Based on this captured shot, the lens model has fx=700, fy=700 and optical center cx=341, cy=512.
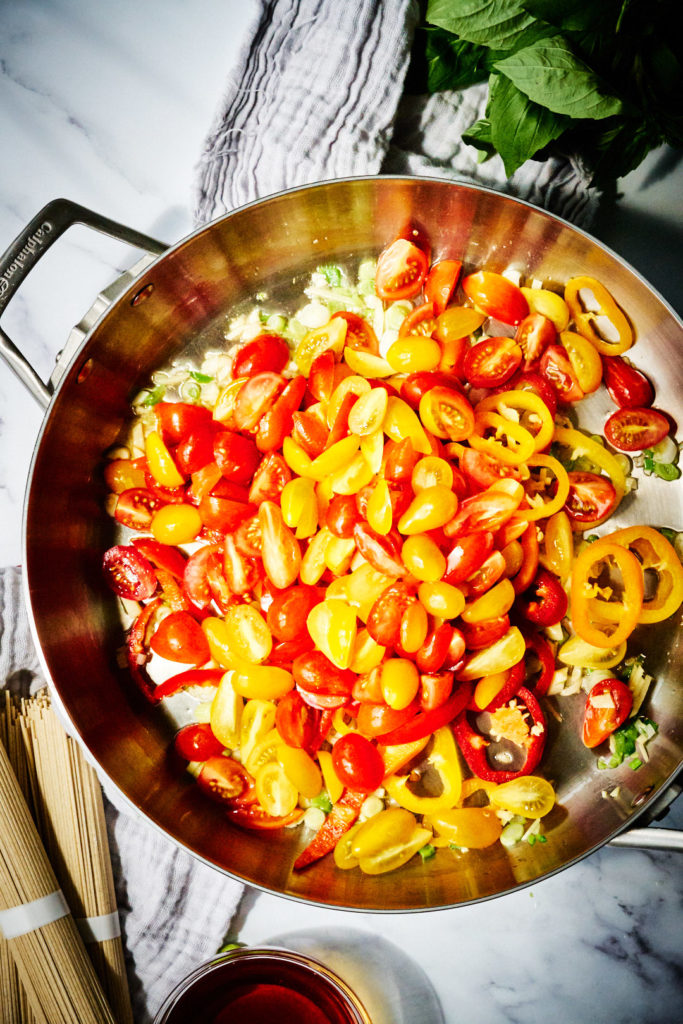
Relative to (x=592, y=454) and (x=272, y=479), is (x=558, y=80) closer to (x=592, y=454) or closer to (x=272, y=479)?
(x=592, y=454)

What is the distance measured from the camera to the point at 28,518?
4.00ft

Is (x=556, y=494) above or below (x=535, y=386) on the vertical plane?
below

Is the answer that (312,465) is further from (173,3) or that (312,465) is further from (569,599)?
(173,3)

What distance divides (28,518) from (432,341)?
2.56 ft

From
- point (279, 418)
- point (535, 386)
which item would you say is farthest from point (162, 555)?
point (535, 386)

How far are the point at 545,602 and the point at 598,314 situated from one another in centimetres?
57

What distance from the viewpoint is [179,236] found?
145 centimetres

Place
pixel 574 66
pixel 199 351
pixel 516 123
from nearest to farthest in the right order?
pixel 574 66 → pixel 516 123 → pixel 199 351

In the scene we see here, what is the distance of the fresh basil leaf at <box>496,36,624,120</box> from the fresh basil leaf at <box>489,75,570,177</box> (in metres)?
0.09

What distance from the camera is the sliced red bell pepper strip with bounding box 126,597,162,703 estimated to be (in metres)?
1.34

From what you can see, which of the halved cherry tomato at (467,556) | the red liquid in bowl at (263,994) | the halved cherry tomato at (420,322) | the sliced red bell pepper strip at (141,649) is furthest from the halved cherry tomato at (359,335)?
the red liquid in bowl at (263,994)

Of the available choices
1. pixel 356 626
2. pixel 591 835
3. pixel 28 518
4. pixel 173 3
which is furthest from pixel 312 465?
pixel 173 3

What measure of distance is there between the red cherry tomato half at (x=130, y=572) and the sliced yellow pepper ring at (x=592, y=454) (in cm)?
80

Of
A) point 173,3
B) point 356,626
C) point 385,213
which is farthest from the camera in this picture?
point 173,3
